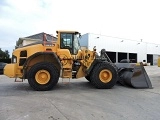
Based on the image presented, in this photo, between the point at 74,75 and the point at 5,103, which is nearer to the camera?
the point at 5,103

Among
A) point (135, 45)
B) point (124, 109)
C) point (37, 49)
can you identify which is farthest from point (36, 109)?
point (135, 45)

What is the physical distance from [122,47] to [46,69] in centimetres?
4140

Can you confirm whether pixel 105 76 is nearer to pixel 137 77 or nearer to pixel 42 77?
pixel 137 77

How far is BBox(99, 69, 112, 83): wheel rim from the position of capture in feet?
34.1

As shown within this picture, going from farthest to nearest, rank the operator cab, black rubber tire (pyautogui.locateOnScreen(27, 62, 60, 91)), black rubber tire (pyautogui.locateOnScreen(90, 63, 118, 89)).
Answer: the operator cab → black rubber tire (pyautogui.locateOnScreen(90, 63, 118, 89)) → black rubber tire (pyautogui.locateOnScreen(27, 62, 60, 91))

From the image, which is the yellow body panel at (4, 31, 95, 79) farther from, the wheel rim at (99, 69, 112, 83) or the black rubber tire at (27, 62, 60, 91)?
the wheel rim at (99, 69, 112, 83)

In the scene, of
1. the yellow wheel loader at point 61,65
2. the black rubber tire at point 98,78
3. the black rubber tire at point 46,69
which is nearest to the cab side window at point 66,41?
the yellow wheel loader at point 61,65

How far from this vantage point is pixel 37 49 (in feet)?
33.1

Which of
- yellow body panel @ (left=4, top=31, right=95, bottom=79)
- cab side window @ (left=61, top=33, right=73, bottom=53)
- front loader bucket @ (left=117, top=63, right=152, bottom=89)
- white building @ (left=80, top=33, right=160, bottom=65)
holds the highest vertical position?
white building @ (left=80, top=33, right=160, bottom=65)

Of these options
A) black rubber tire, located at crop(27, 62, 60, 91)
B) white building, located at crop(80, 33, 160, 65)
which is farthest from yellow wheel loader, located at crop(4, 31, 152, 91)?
white building, located at crop(80, 33, 160, 65)

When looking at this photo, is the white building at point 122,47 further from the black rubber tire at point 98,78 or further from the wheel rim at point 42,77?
the wheel rim at point 42,77

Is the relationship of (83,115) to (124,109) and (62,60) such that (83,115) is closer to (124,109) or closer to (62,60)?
(124,109)

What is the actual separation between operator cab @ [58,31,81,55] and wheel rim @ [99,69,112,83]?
155cm

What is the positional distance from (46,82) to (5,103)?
289 cm
